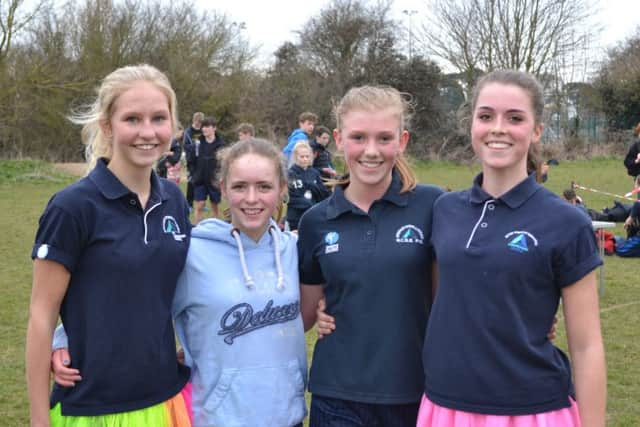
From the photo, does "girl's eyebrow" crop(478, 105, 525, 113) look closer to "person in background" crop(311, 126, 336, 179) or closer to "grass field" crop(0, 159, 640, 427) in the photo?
"grass field" crop(0, 159, 640, 427)

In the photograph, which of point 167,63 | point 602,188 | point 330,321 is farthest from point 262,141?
point 167,63

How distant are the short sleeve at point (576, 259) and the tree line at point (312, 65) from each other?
→ 72.5 feet

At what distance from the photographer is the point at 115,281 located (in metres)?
2.16

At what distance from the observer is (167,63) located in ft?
85.1

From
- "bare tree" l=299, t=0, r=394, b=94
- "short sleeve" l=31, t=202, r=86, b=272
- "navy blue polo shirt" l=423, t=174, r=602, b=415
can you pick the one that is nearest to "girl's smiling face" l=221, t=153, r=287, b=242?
"short sleeve" l=31, t=202, r=86, b=272

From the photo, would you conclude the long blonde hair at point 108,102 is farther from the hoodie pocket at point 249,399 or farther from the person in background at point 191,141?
the person in background at point 191,141

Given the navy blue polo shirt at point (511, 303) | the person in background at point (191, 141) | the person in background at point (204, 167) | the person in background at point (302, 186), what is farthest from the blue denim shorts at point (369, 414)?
the person in background at point (191, 141)

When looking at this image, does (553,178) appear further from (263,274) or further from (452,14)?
(263,274)

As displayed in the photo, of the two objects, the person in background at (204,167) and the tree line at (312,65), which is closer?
the person in background at (204,167)

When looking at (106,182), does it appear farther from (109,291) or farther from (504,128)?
(504,128)

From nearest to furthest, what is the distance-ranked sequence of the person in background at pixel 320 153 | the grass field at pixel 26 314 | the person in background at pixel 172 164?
the grass field at pixel 26 314, the person in background at pixel 320 153, the person in background at pixel 172 164

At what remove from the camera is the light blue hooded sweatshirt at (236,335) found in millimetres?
2385

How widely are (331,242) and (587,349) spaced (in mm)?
854

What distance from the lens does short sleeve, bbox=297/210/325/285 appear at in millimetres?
2539
